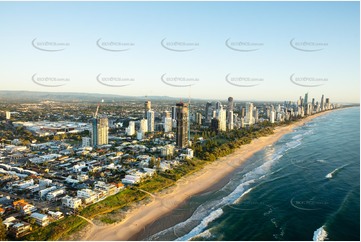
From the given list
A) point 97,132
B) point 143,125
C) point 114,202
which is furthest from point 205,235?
point 143,125

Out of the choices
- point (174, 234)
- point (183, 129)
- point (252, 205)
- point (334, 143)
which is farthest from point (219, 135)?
point (174, 234)

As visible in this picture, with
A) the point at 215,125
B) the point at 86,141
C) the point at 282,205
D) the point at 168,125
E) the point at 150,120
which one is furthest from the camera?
the point at 150,120

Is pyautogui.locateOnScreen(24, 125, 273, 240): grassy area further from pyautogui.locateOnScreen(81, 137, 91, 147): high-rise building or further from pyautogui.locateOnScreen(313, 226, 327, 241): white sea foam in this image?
pyautogui.locateOnScreen(81, 137, 91, 147): high-rise building

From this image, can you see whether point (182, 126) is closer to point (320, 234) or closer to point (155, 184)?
point (155, 184)

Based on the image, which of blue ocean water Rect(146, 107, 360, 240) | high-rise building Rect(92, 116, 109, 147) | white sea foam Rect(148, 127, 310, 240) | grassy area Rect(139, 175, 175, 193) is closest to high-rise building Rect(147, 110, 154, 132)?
high-rise building Rect(92, 116, 109, 147)

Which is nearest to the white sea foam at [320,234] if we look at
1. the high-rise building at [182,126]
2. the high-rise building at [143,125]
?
the high-rise building at [182,126]

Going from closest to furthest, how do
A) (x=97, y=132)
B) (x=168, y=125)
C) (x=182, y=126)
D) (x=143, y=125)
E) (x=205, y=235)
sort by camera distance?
(x=205, y=235)
(x=182, y=126)
(x=97, y=132)
(x=143, y=125)
(x=168, y=125)
